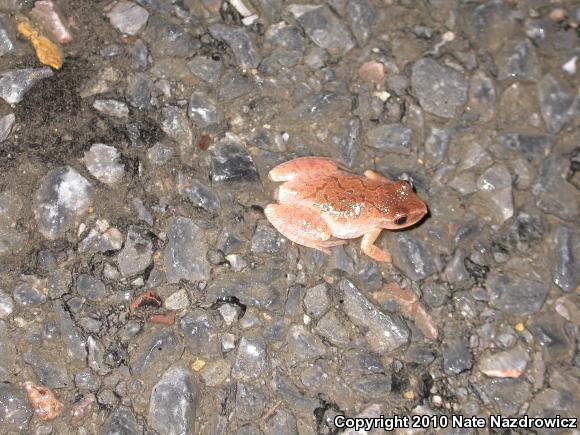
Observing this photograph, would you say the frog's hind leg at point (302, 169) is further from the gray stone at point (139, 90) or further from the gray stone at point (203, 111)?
the gray stone at point (139, 90)

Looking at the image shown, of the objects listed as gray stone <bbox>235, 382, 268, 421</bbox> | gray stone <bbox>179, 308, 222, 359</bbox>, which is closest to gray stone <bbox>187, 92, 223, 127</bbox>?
gray stone <bbox>179, 308, 222, 359</bbox>

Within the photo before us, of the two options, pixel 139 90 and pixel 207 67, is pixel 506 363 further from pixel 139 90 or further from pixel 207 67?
pixel 139 90

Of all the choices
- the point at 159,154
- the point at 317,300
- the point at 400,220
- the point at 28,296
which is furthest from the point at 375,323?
the point at 28,296

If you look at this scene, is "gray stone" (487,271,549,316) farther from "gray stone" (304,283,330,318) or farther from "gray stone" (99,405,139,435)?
"gray stone" (99,405,139,435)

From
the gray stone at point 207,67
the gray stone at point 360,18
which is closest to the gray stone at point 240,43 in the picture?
the gray stone at point 207,67

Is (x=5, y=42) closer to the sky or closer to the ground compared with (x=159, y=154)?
closer to the sky
